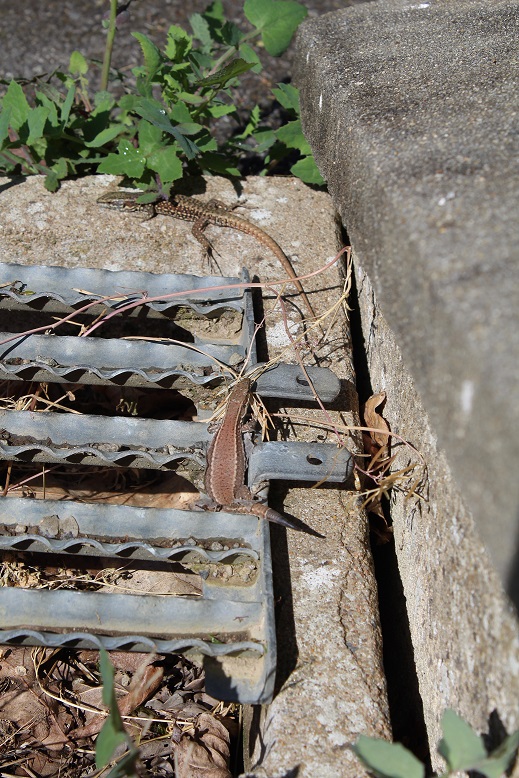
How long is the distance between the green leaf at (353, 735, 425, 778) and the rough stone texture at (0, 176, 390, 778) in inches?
13.7

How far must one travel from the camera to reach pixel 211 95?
3.09m

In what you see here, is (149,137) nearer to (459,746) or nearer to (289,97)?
(289,97)

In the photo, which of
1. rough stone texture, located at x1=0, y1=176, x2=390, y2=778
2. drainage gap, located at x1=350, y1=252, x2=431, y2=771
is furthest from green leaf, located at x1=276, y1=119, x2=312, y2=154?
drainage gap, located at x1=350, y1=252, x2=431, y2=771

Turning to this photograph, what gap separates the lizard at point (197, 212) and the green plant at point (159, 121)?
3.0 inches

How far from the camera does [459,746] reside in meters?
1.29

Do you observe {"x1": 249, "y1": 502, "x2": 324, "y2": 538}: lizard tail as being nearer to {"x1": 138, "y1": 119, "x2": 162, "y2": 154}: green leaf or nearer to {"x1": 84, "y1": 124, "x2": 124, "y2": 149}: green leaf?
{"x1": 138, "y1": 119, "x2": 162, "y2": 154}: green leaf

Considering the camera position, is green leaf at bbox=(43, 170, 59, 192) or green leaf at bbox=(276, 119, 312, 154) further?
green leaf at bbox=(276, 119, 312, 154)

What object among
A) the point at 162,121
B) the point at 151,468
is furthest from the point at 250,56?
the point at 151,468

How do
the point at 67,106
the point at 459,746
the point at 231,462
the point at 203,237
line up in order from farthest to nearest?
the point at 67,106 < the point at 203,237 < the point at 231,462 < the point at 459,746

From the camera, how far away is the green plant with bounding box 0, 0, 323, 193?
2973mm

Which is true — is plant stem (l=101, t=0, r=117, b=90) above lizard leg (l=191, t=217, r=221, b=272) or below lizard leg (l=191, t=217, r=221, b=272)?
above

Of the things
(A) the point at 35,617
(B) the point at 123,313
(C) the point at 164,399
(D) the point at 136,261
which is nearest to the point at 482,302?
(A) the point at 35,617

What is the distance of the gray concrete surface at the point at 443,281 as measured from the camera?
49.0 inches

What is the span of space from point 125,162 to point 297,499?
168cm
